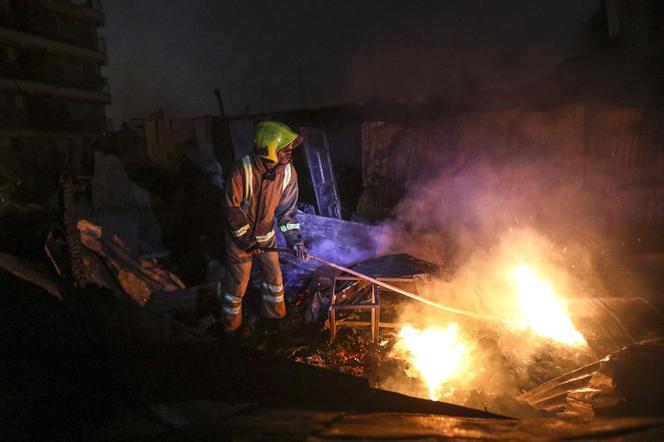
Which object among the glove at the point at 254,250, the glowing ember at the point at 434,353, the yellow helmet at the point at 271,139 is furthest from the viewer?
the glove at the point at 254,250

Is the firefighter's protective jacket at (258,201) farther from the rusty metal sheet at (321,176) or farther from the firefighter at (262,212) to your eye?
the rusty metal sheet at (321,176)

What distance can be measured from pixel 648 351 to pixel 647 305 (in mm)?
1919

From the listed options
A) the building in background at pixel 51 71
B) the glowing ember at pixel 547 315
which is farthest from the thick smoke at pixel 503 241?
the building in background at pixel 51 71

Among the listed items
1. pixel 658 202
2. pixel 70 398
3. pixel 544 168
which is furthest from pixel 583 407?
pixel 658 202

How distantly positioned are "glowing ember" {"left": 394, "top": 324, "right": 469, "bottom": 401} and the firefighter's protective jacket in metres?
1.78

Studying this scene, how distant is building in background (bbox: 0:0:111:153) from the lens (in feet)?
78.3

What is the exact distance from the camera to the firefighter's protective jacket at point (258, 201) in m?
3.70

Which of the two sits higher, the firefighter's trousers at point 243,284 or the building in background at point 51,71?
the building in background at point 51,71

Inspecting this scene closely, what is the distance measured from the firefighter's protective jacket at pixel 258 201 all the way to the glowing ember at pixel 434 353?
178 cm

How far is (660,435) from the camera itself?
1.31 metres

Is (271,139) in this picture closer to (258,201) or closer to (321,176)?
(258,201)

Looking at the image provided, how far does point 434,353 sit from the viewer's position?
3.74 meters

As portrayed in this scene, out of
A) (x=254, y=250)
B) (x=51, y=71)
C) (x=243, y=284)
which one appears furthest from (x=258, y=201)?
(x=51, y=71)

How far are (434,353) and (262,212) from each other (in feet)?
8.26
